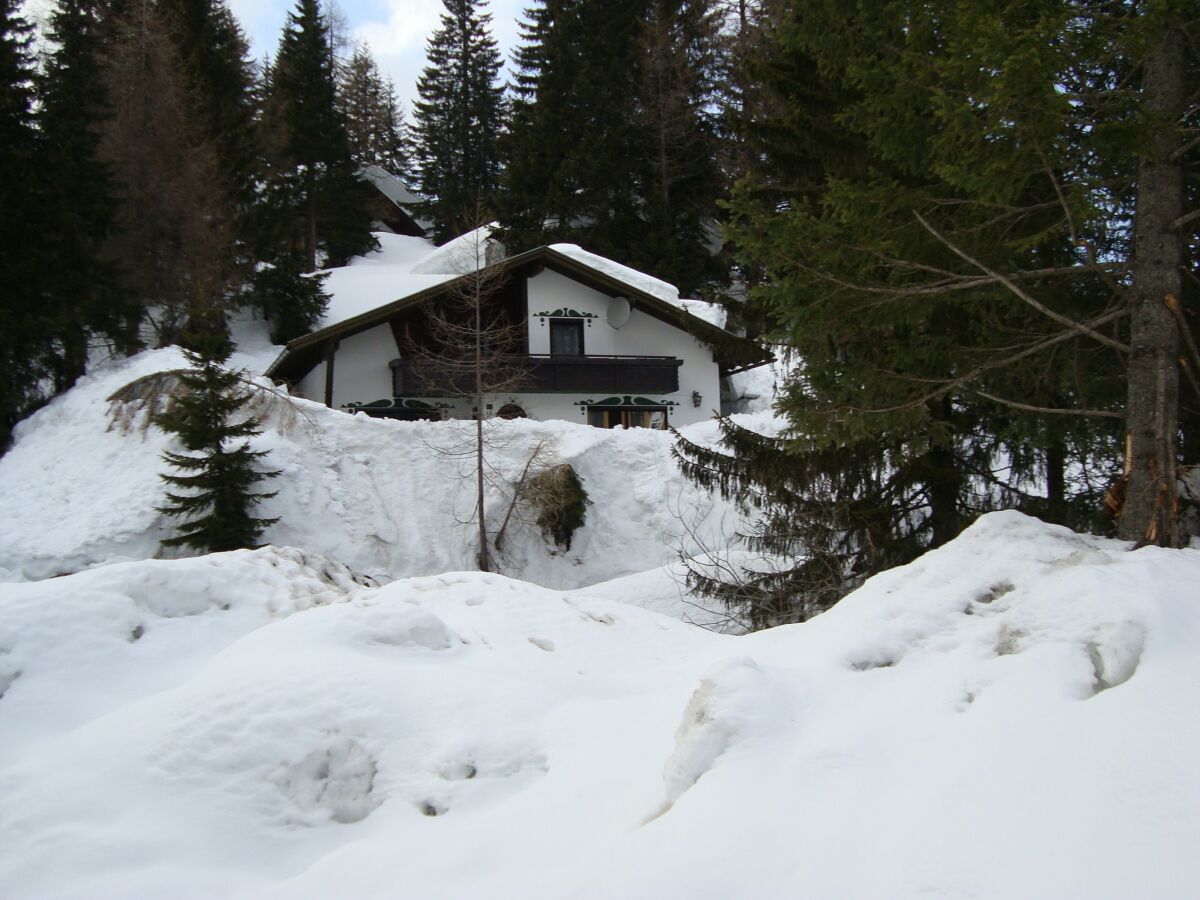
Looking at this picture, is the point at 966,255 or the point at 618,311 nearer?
the point at 966,255

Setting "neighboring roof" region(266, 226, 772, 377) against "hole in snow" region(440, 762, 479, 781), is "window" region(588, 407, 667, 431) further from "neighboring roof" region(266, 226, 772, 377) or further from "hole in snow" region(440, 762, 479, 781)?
"hole in snow" region(440, 762, 479, 781)

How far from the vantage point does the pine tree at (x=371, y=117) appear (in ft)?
199

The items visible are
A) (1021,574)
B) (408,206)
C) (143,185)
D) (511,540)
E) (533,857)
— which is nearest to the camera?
(533,857)

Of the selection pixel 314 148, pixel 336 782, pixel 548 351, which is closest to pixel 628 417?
pixel 548 351

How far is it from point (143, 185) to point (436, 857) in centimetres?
2990

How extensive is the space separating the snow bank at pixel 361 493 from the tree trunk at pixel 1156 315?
12.9m

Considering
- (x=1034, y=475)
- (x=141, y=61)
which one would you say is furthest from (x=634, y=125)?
(x=1034, y=475)

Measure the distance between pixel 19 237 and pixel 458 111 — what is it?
41.8m

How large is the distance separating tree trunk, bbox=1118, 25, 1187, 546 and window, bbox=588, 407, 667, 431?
20.9 m

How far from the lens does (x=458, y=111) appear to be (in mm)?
58594

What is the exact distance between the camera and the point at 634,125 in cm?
3888

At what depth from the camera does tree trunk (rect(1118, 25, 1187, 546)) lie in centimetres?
538

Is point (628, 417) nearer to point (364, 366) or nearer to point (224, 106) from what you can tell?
point (364, 366)

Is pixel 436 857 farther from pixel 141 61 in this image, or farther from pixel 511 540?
pixel 141 61
